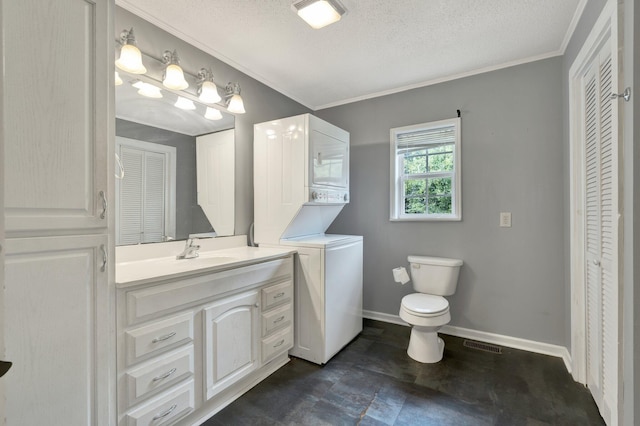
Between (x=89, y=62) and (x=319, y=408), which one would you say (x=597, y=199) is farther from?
(x=89, y=62)

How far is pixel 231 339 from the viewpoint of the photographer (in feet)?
5.75

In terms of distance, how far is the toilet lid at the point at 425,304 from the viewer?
7.09 feet

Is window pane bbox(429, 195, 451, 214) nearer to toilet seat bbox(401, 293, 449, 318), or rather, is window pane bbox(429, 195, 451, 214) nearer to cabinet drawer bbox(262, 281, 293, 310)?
toilet seat bbox(401, 293, 449, 318)

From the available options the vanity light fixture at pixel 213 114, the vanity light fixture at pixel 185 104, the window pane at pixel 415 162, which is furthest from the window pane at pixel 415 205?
the vanity light fixture at pixel 185 104

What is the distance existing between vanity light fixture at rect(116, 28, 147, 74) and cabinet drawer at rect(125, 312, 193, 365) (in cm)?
141

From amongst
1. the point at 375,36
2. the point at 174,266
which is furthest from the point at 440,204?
the point at 174,266

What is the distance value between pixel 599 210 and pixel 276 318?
203 centimetres

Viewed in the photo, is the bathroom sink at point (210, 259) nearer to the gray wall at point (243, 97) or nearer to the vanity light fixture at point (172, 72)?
the gray wall at point (243, 97)

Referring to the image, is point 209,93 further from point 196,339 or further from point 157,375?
point 157,375

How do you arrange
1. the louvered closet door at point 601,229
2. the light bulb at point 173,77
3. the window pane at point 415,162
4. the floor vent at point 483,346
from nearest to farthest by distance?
the louvered closet door at point 601,229
the light bulb at point 173,77
the floor vent at point 483,346
the window pane at point 415,162

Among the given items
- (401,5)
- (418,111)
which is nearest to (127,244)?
(401,5)

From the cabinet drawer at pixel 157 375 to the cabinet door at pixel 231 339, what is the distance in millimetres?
125

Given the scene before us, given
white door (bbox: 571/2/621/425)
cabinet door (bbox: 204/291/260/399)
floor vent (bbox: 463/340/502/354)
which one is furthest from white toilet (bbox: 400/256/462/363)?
cabinet door (bbox: 204/291/260/399)

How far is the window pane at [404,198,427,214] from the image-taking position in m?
2.90
